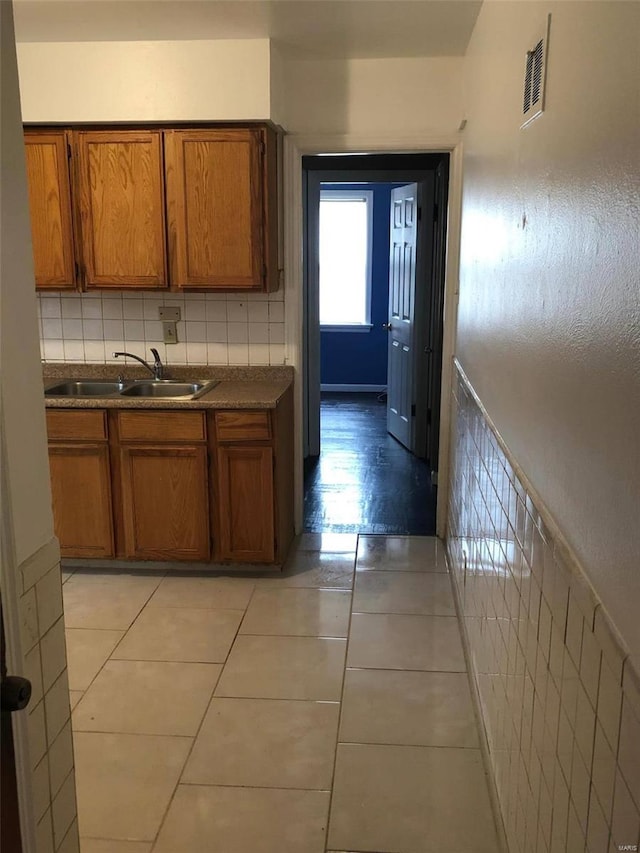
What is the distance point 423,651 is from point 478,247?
63.6 inches

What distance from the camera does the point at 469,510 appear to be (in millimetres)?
3139

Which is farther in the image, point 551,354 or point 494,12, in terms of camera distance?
point 494,12

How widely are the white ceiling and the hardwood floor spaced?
8.22 feet

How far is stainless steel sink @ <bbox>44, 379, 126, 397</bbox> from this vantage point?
4.18 metres

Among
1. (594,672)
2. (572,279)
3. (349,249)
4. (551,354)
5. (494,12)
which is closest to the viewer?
(594,672)

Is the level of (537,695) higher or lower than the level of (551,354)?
lower

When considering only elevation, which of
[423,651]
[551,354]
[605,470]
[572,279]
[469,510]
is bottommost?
[423,651]

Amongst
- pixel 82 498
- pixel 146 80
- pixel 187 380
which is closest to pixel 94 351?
pixel 187 380

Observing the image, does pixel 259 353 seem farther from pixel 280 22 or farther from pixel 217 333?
pixel 280 22

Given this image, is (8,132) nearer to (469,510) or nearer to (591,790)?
(591,790)

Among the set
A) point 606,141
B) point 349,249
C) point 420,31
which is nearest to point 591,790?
point 606,141

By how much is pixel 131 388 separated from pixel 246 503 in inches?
36.0

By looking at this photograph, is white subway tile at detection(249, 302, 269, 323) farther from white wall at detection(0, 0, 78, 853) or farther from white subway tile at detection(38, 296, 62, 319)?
white wall at detection(0, 0, 78, 853)

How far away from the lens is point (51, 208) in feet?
12.6
